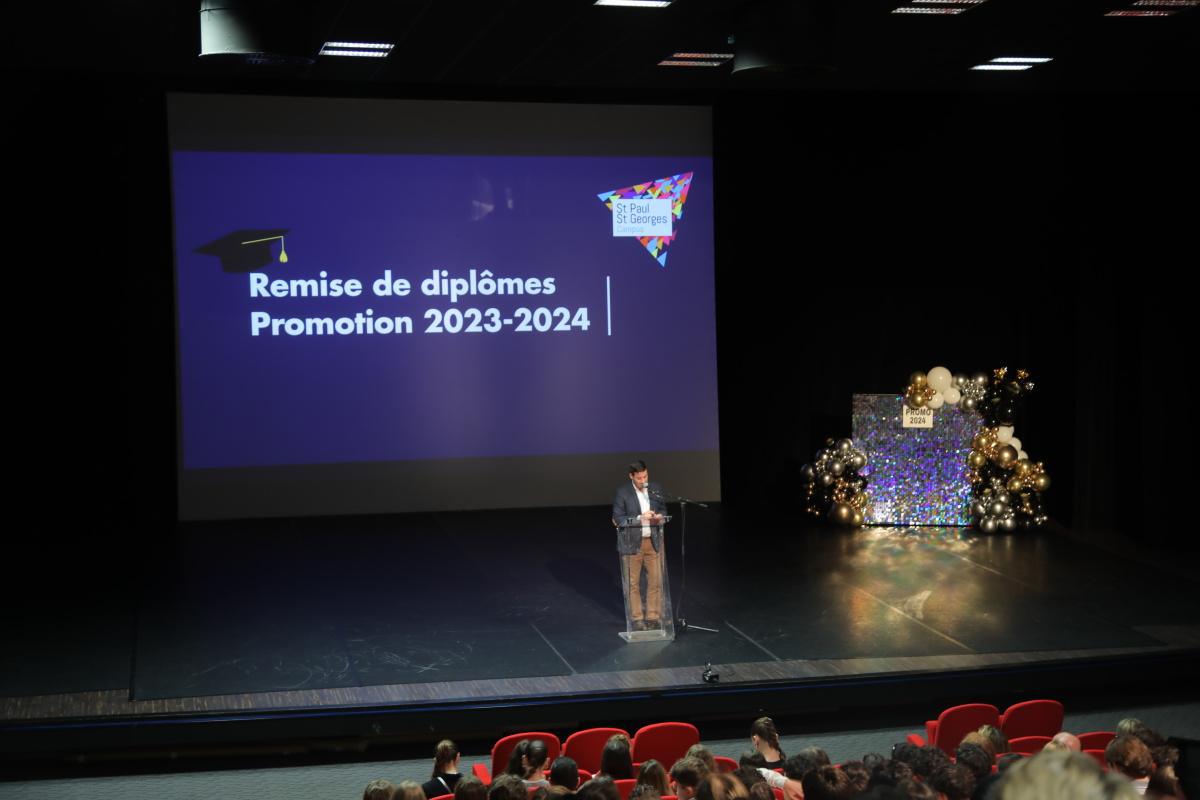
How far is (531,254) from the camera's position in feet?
39.3

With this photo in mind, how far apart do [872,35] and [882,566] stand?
3658 millimetres

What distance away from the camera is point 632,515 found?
7.81 metres

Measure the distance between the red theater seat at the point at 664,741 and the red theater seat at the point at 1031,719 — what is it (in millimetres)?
1338

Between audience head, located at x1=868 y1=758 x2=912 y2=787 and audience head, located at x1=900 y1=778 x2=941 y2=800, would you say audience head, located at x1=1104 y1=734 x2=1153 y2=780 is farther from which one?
audience head, located at x1=900 y1=778 x2=941 y2=800

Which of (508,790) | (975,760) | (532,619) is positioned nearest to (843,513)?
(532,619)

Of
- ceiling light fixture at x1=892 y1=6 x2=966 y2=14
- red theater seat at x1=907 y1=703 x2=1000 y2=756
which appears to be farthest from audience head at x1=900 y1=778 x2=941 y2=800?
ceiling light fixture at x1=892 y1=6 x2=966 y2=14

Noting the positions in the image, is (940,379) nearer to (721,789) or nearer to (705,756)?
(705,756)

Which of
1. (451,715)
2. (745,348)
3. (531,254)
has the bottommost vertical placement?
(451,715)

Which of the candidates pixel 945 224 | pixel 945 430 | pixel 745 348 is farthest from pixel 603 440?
pixel 945 224

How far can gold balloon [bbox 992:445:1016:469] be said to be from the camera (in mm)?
11227

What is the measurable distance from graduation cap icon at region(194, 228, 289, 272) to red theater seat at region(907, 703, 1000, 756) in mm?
7384

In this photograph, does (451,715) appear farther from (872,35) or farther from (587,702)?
(872,35)

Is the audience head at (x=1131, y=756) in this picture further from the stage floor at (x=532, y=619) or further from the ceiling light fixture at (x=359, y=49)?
the ceiling light fixture at (x=359, y=49)

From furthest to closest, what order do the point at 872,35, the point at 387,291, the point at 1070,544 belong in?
1. the point at 387,291
2. the point at 1070,544
3. the point at 872,35
